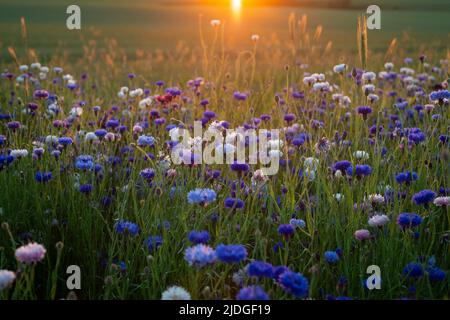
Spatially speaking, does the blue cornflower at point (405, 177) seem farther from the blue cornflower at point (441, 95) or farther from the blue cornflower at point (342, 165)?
the blue cornflower at point (441, 95)

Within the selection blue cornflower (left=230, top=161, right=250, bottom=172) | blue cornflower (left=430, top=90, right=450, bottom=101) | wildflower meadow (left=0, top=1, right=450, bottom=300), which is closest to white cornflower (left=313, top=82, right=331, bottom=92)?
wildflower meadow (left=0, top=1, right=450, bottom=300)

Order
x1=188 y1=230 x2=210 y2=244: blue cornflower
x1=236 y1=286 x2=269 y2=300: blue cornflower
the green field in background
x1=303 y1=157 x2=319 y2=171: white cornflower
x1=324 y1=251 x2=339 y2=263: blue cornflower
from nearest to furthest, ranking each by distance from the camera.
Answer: x1=236 y1=286 x2=269 y2=300: blue cornflower, x1=188 y1=230 x2=210 y2=244: blue cornflower, x1=324 y1=251 x2=339 y2=263: blue cornflower, x1=303 y1=157 x2=319 y2=171: white cornflower, the green field in background

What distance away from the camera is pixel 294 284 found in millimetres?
1705

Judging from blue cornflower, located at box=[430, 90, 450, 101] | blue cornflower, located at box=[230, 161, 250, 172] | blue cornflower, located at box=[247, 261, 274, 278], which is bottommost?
blue cornflower, located at box=[247, 261, 274, 278]

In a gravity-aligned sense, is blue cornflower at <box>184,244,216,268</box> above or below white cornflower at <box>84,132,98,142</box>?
below

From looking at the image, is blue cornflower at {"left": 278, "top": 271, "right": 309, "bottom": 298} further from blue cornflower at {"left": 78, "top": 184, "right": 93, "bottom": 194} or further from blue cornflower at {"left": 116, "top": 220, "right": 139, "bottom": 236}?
blue cornflower at {"left": 78, "top": 184, "right": 93, "bottom": 194}

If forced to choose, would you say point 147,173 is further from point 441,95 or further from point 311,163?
point 441,95

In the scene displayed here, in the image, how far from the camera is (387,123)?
424 cm

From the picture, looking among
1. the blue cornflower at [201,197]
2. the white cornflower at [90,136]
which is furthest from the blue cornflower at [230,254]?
the white cornflower at [90,136]

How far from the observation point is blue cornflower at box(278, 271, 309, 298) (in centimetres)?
170

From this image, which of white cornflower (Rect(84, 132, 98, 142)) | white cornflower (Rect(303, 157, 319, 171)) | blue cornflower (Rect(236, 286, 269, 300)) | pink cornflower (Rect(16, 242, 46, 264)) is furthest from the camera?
white cornflower (Rect(84, 132, 98, 142))

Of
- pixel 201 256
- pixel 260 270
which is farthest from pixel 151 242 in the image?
pixel 260 270

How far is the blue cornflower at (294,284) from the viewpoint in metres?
1.70

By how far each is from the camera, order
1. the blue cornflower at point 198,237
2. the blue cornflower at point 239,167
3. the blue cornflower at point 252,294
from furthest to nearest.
A: 1. the blue cornflower at point 239,167
2. the blue cornflower at point 198,237
3. the blue cornflower at point 252,294
